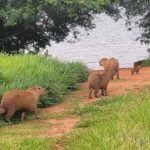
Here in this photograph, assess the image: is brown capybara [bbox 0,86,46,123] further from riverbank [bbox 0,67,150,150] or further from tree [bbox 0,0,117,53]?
tree [bbox 0,0,117,53]

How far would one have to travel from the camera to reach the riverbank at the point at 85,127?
21.8 ft

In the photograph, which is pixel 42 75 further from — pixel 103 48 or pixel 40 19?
pixel 103 48

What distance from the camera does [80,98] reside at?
475 inches

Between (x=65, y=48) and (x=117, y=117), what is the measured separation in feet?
101

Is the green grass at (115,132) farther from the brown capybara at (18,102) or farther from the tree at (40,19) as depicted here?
the tree at (40,19)

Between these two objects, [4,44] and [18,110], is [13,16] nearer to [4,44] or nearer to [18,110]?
[4,44]

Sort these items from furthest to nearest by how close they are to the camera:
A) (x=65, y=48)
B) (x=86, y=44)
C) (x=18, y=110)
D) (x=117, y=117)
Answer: (x=86, y=44)
(x=65, y=48)
(x=18, y=110)
(x=117, y=117)

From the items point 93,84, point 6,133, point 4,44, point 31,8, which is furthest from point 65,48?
point 6,133

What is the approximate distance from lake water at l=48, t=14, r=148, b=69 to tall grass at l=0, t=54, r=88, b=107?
15422 millimetres

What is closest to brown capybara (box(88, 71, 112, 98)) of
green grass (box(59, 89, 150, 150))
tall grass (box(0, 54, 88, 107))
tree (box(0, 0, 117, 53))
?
tall grass (box(0, 54, 88, 107))

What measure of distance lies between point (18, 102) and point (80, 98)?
2838 millimetres

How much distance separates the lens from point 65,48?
38.5 m

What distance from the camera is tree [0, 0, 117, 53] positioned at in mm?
18203

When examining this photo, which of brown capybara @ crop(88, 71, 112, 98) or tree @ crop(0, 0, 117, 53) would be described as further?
tree @ crop(0, 0, 117, 53)
